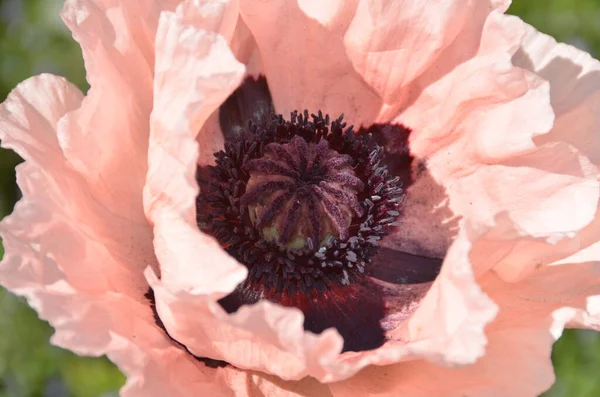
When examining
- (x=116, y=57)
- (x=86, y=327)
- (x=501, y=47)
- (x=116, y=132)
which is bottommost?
(x=86, y=327)

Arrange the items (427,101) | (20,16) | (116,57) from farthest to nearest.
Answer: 1. (20,16)
2. (427,101)
3. (116,57)

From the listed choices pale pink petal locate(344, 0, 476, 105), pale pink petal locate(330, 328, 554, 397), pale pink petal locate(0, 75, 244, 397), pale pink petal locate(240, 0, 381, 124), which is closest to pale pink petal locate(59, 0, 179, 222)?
pale pink petal locate(0, 75, 244, 397)

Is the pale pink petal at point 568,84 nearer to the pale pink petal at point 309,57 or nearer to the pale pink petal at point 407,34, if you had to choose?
the pale pink petal at point 407,34

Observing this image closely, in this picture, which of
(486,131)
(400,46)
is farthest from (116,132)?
(486,131)

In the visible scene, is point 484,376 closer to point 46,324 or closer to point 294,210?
point 294,210

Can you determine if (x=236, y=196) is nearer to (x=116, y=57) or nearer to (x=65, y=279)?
(x=116, y=57)

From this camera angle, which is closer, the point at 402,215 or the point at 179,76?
the point at 179,76

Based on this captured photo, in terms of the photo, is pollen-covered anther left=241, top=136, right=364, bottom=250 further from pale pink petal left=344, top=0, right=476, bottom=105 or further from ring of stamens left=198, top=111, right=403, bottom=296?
pale pink petal left=344, top=0, right=476, bottom=105
